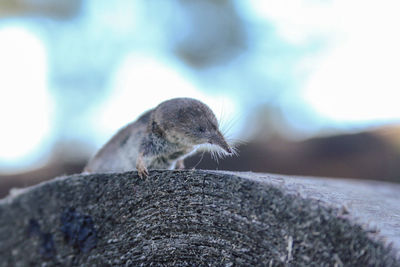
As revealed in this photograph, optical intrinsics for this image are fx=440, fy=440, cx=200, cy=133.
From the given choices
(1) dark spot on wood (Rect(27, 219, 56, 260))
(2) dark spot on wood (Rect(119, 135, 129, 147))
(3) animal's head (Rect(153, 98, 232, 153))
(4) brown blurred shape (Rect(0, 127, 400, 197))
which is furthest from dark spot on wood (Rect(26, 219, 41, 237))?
(4) brown blurred shape (Rect(0, 127, 400, 197))

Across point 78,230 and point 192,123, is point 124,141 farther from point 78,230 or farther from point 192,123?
point 78,230

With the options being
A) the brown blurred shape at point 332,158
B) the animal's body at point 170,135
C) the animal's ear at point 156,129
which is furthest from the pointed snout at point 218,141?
the brown blurred shape at point 332,158

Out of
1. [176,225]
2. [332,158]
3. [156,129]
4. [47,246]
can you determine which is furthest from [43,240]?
[332,158]

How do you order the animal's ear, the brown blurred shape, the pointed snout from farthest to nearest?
the brown blurred shape
the animal's ear
the pointed snout

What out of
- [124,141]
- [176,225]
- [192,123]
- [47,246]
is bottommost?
[47,246]

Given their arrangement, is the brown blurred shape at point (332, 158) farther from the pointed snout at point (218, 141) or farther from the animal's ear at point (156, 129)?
the pointed snout at point (218, 141)

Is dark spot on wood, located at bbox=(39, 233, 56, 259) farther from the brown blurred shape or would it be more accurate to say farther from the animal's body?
the brown blurred shape
